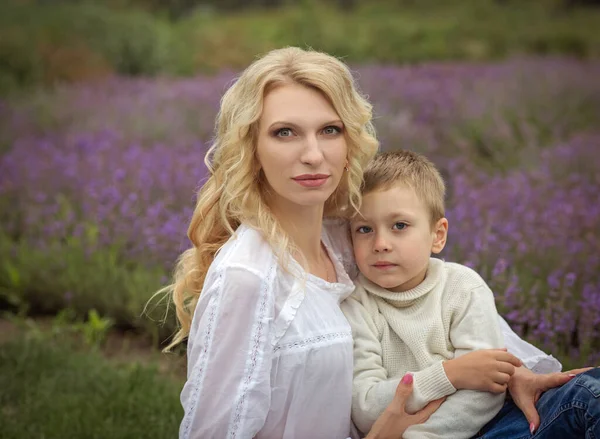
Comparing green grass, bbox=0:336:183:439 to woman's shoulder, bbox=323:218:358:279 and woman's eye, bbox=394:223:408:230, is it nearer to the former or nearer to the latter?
woman's shoulder, bbox=323:218:358:279

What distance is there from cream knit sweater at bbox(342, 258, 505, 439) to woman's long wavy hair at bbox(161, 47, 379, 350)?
0.32 meters

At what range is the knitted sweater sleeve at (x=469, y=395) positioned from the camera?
7.00 feet

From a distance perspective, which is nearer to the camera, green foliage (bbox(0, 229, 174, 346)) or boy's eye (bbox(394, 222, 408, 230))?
boy's eye (bbox(394, 222, 408, 230))

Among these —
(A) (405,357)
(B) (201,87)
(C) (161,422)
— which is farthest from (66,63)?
(A) (405,357)

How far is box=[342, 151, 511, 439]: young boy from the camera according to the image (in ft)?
7.07

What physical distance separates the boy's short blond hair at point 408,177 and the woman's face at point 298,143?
0.74ft

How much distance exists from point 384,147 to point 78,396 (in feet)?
10.1

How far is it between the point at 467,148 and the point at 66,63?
571 cm

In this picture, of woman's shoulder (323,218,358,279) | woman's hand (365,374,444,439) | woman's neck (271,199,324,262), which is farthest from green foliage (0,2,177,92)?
woman's hand (365,374,444,439)

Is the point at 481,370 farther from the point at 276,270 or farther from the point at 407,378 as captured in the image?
the point at 276,270

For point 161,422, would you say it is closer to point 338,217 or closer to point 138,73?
point 338,217

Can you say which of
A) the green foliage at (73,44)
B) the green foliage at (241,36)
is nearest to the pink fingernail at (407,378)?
the green foliage at (73,44)

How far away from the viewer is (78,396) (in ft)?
10.9

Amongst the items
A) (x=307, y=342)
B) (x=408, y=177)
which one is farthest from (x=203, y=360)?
(x=408, y=177)
